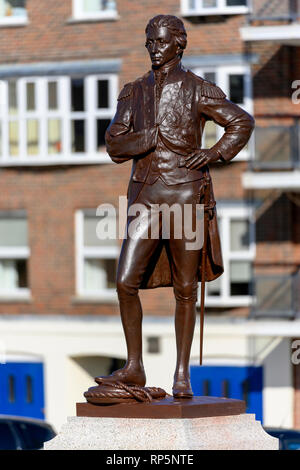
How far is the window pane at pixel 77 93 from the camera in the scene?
Answer: 31484 millimetres

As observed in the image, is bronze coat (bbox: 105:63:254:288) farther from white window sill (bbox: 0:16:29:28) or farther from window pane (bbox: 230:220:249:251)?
white window sill (bbox: 0:16:29:28)

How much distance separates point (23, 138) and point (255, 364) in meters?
6.32

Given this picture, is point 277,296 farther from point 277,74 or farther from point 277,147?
point 277,74

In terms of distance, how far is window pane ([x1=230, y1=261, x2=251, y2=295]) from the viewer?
1212 inches

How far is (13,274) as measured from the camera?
32406 mm

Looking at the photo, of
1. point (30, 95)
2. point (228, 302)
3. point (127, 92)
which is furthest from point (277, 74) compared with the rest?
point (127, 92)

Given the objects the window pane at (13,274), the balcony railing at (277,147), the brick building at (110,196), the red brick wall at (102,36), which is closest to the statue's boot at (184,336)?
the brick building at (110,196)

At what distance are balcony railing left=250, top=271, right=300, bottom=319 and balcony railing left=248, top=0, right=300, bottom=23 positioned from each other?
4693mm

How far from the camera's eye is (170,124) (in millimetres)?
12719

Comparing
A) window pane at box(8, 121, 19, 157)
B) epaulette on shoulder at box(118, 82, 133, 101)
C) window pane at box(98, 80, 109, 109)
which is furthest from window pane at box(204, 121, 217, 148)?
epaulette on shoulder at box(118, 82, 133, 101)

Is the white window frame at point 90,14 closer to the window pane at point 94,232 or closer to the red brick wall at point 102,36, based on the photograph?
the red brick wall at point 102,36

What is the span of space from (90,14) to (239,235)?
17.0 ft

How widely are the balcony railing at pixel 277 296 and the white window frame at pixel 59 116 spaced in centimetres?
389
